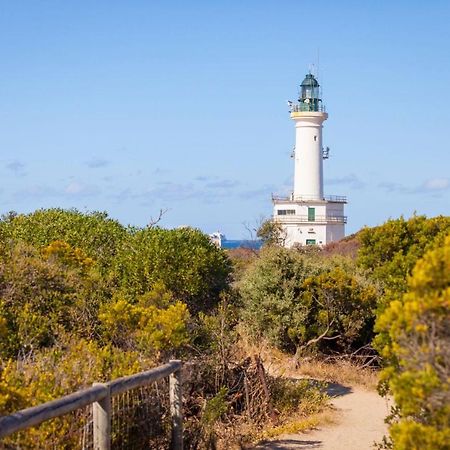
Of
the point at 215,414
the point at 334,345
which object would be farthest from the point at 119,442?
the point at 334,345

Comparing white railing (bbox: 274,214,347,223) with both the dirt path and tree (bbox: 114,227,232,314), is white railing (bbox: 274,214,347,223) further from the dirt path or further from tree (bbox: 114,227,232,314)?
tree (bbox: 114,227,232,314)

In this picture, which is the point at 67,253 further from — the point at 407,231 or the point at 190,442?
the point at 407,231

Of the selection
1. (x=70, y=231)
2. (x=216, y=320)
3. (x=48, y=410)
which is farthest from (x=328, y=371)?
(x=48, y=410)

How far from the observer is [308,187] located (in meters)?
62.7

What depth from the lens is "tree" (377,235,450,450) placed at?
15.7 ft

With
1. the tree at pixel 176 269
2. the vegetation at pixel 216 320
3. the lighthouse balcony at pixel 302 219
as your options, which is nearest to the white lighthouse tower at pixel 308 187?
the lighthouse balcony at pixel 302 219

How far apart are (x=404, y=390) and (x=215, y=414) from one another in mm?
5301

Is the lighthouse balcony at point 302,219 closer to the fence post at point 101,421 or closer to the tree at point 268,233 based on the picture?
the tree at point 268,233

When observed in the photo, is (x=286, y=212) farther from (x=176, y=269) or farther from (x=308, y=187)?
(x=176, y=269)

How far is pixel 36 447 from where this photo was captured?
21.4 feet

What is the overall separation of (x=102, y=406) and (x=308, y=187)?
5642 centimetres

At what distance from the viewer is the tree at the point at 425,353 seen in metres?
4.79

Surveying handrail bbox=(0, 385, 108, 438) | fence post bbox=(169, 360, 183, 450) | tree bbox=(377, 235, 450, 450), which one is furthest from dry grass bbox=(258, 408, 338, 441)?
tree bbox=(377, 235, 450, 450)

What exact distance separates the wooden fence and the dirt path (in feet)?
7.11
